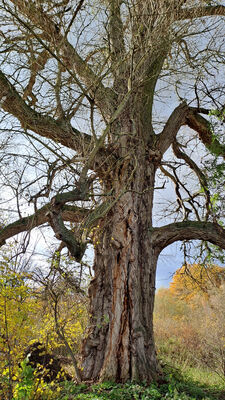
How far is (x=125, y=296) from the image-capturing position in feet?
13.4

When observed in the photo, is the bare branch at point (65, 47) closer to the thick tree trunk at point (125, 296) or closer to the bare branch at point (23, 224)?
the thick tree trunk at point (125, 296)

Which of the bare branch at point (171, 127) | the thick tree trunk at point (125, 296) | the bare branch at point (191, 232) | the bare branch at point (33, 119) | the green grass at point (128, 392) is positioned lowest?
the green grass at point (128, 392)

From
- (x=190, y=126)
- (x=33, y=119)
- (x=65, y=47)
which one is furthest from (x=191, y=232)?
(x=65, y=47)

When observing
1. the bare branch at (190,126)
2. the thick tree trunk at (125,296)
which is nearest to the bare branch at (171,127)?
the bare branch at (190,126)

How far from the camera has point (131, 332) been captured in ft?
12.8

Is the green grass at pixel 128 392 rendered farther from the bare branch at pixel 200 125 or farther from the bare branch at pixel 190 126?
the bare branch at pixel 200 125

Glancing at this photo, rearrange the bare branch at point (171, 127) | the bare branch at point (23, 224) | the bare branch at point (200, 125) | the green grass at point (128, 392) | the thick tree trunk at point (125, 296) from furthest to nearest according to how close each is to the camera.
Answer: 1. the bare branch at point (200, 125)
2. the bare branch at point (171, 127)
3. the bare branch at point (23, 224)
4. the thick tree trunk at point (125, 296)
5. the green grass at point (128, 392)

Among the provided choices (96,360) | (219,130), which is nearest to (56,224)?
(96,360)

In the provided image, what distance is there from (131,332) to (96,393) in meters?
0.86

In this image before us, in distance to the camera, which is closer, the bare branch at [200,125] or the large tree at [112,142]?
the large tree at [112,142]

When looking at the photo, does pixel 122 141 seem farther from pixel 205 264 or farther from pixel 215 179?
pixel 205 264

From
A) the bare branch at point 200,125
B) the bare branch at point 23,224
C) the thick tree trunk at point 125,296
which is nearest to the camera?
the thick tree trunk at point 125,296

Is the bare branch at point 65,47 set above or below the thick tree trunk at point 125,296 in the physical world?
above

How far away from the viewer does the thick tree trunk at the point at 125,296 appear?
3816mm
